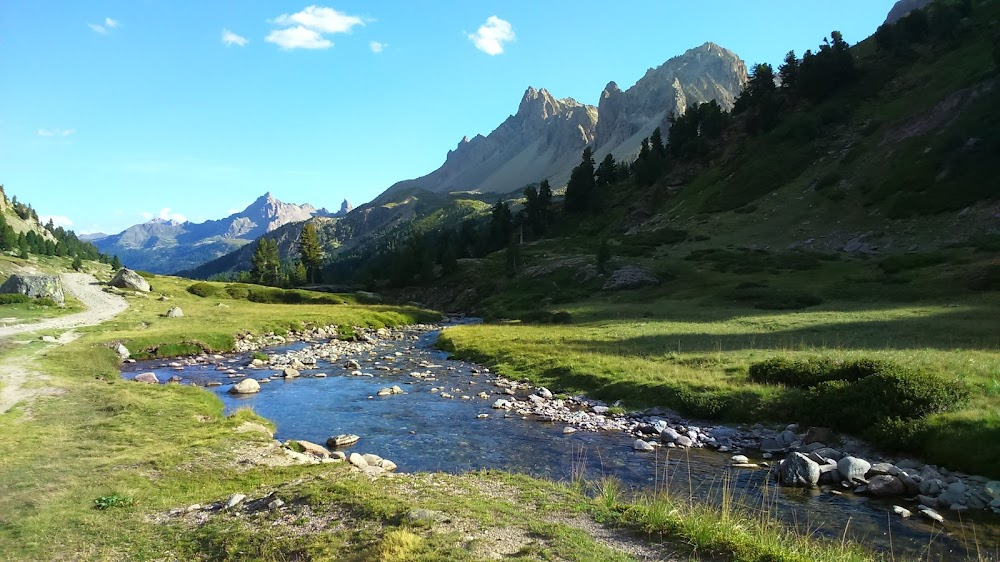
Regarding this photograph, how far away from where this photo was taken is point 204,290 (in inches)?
4119

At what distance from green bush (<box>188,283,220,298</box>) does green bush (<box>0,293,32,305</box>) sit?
36.7m

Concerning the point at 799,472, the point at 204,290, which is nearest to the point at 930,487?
the point at 799,472

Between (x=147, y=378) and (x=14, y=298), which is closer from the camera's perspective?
(x=147, y=378)

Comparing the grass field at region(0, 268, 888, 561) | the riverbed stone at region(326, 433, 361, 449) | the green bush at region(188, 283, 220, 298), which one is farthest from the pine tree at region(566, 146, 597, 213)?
the grass field at region(0, 268, 888, 561)

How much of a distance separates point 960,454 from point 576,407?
16183 millimetres

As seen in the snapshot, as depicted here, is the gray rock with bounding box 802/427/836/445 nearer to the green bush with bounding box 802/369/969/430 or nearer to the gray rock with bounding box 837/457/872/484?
the green bush with bounding box 802/369/969/430

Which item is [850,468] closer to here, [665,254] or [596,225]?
[665,254]

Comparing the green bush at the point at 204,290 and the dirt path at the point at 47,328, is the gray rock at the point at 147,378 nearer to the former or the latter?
the dirt path at the point at 47,328

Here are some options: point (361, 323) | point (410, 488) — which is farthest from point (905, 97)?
point (410, 488)

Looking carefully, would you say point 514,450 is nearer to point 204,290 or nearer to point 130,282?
point 130,282

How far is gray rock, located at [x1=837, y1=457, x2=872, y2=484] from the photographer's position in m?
16.6

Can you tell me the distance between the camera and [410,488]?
14.4 metres

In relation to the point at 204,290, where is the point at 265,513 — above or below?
below

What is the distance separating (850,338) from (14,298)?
8982cm
